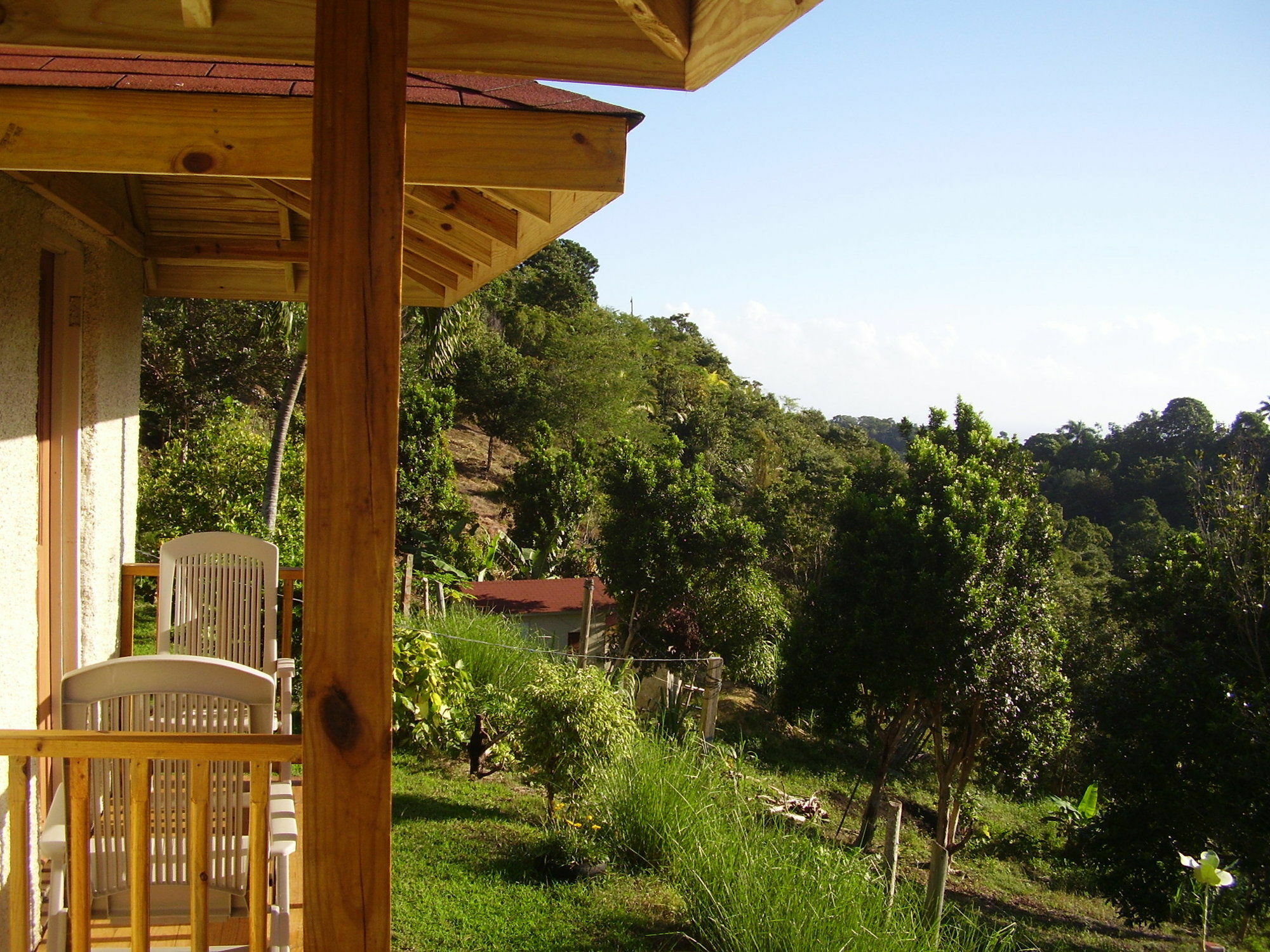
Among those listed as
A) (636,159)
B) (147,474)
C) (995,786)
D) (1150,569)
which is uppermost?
(636,159)

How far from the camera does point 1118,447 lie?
4000 cm

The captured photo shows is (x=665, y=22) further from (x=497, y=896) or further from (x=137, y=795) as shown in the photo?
(x=497, y=896)

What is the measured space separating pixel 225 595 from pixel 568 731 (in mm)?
2888

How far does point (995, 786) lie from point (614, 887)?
14.3 meters

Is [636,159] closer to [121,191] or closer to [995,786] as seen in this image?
[121,191]

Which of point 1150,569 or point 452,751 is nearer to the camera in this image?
point 452,751

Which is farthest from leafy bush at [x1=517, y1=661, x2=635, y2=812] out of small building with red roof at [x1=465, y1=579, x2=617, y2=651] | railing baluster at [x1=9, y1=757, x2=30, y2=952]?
small building with red roof at [x1=465, y1=579, x2=617, y2=651]

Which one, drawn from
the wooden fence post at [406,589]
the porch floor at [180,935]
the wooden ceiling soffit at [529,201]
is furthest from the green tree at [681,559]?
the wooden ceiling soffit at [529,201]

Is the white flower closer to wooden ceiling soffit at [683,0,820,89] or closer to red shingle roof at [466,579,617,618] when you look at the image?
wooden ceiling soffit at [683,0,820,89]

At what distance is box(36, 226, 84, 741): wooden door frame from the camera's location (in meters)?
3.63

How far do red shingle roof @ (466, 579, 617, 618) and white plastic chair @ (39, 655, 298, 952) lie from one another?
1389cm

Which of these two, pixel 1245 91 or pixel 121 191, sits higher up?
pixel 1245 91

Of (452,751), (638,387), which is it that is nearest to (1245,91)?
(638,387)

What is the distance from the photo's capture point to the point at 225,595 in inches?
168
